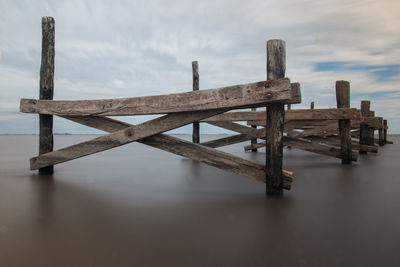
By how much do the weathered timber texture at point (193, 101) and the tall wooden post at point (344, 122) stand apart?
15.2 feet

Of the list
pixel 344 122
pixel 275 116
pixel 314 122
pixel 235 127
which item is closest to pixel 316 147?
pixel 344 122

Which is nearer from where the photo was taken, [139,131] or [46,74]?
[139,131]

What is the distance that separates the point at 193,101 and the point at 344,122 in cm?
538

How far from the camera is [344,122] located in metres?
7.21

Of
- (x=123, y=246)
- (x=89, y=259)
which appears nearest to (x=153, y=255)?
(x=123, y=246)

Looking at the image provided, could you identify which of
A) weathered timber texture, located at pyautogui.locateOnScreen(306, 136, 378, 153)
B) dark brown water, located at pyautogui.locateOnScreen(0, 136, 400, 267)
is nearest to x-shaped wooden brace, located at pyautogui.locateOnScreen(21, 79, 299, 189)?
dark brown water, located at pyautogui.locateOnScreen(0, 136, 400, 267)

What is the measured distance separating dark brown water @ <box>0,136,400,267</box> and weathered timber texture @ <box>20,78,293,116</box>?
1.27 meters

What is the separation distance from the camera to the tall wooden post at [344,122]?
278 inches

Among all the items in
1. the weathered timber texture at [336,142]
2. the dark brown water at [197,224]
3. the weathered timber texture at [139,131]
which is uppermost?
the weathered timber texture at [139,131]

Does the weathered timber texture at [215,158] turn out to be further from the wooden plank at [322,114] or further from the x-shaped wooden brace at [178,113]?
the wooden plank at [322,114]

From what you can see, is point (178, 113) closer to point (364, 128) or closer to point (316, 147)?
point (316, 147)

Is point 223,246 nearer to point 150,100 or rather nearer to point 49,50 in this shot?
point 150,100

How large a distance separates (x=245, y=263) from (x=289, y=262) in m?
0.32

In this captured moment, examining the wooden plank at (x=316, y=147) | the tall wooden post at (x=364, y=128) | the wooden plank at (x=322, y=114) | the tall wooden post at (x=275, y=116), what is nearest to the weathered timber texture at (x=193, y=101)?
the tall wooden post at (x=275, y=116)
